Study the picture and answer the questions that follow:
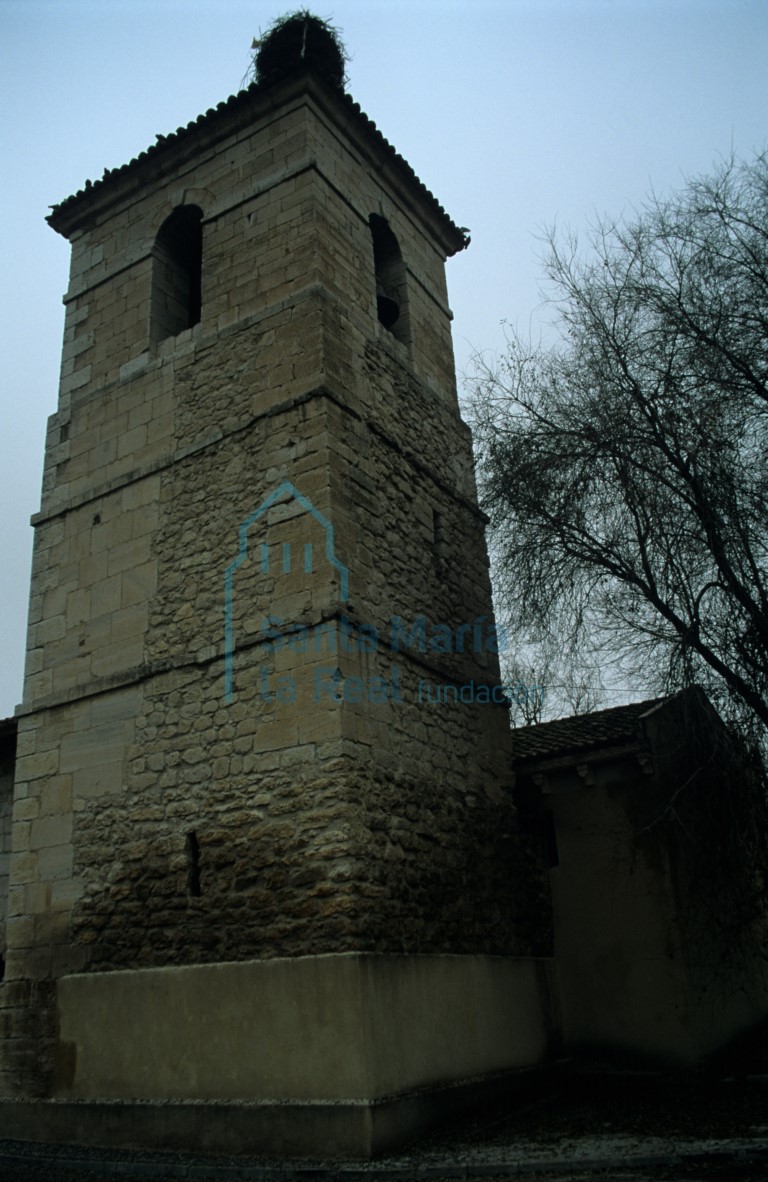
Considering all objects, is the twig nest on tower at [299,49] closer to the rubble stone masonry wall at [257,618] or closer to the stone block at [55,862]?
the rubble stone masonry wall at [257,618]

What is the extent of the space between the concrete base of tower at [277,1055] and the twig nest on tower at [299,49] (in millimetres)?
8812

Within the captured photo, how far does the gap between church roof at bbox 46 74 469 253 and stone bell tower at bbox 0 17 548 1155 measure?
34mm

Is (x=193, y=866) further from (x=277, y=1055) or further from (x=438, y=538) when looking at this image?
(x=438, y=538)

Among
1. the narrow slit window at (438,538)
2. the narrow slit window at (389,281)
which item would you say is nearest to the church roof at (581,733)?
the narrow slit window at (438,538)

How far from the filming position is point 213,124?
1055 centimetres

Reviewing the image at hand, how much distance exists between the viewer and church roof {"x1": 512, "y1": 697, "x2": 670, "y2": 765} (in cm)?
929

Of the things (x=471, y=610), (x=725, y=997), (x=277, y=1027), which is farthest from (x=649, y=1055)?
(x=471, y=610)

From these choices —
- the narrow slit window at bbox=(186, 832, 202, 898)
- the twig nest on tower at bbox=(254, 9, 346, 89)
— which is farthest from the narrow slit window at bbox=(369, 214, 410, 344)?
the narrow slit window at bbox=(186, 832, 202, 898)

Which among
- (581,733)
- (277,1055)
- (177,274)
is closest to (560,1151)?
(277,1055)

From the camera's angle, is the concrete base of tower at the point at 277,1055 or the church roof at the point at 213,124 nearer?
the concrete base of tower at the point at 277,1055

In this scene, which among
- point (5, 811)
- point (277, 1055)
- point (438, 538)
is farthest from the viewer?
point (5, 811)

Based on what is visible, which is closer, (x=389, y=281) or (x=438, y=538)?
(x=438, y=538)

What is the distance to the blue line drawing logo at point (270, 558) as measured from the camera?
7805 millimetres

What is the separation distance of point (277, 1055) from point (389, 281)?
829 centimetres
